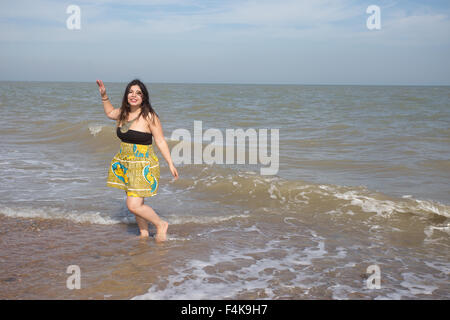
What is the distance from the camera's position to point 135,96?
15.2 ft

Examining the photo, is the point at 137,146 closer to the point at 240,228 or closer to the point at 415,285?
the point at 240,228

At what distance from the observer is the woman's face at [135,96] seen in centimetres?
463

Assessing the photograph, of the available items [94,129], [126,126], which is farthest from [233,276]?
[94,129]

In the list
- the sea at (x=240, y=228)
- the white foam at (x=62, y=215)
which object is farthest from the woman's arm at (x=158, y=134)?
the white foam at (x=62, y=215)

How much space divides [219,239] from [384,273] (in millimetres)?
1948

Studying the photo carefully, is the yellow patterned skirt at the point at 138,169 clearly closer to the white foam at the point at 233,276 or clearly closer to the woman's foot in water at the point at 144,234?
the woman's foot in water at the point at 144,234

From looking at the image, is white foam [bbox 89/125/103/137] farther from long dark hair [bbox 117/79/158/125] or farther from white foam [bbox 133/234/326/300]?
white foam [bbox 133/234/326/300]

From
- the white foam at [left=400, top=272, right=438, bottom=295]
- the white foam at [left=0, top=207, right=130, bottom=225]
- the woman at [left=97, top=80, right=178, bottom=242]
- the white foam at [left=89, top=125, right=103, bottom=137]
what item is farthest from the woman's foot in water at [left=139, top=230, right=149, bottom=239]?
the white foam at [left=89, top=125, right=103, bottom=137]

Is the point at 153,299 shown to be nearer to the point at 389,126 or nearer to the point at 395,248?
the point at 395,248

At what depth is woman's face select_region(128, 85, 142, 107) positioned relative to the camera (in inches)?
182

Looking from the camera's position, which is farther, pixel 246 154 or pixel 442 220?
pixel 246 154

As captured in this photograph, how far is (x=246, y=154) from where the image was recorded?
447 inches

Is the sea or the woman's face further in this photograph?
the woman's face
